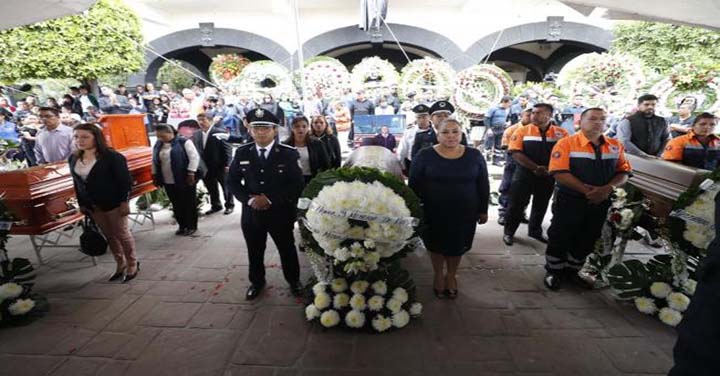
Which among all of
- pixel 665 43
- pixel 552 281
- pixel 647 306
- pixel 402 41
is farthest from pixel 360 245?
pixel 665 43

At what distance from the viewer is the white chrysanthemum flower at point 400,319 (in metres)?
2.70

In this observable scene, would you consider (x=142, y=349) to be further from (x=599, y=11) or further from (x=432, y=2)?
(x=432, y=2)

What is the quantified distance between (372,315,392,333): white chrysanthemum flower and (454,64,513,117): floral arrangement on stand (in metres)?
6.52

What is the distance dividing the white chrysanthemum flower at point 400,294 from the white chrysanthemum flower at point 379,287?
87 millimetres

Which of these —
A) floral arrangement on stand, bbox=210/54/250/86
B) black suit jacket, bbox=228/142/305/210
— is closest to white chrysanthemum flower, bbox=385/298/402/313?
black suit jacket, bbox=228/142/305/210

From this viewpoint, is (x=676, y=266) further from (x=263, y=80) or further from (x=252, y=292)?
(x=263, y=80)

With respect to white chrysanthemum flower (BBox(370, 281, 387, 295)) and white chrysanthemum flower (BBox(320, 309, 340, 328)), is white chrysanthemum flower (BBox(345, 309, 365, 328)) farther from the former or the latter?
white chrysanthemum flower (BBox(370, 281, 387, 295))

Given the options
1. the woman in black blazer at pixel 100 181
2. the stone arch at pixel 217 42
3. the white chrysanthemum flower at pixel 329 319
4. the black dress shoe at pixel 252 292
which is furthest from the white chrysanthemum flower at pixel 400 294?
the stone arch at pixel 217 42

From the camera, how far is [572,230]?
3215 mm

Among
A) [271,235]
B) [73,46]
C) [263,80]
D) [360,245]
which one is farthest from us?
[73,46]

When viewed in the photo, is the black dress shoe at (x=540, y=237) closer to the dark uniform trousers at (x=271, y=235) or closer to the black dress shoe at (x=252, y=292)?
the dark uniform trousers at (x=271, y=235)

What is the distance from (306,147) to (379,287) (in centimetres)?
221

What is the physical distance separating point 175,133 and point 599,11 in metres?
4.93

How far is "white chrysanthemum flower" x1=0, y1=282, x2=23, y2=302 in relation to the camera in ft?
9.50
